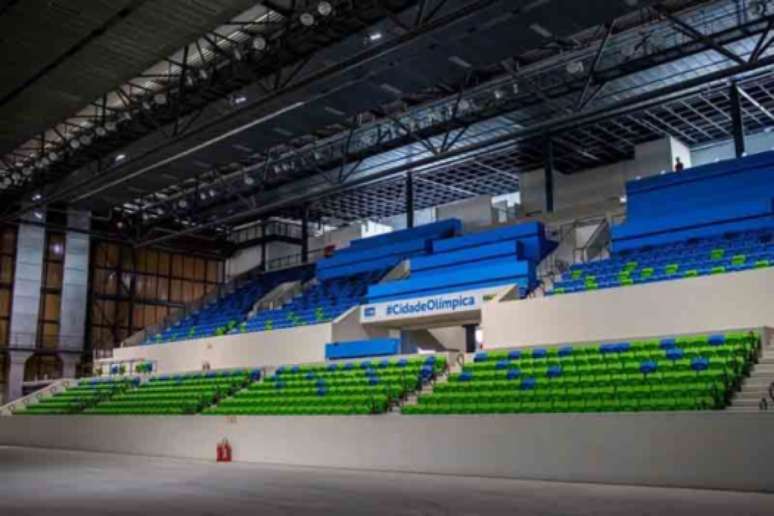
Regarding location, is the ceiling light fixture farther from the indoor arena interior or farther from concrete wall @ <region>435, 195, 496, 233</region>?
concrete wall @ <region>435, 195, 496, 233</region>

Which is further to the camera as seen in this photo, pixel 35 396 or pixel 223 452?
pixel 35 396

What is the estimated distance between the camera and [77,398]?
906 inches

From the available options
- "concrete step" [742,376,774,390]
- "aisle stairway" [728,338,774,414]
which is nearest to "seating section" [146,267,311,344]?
"aisle stairway" [728,338,774,414]

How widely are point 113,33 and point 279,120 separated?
5298mm

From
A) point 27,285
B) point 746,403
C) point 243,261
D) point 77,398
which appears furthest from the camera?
point 243,261

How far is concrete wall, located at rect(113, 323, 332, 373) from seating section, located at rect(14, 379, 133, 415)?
73.3 inches

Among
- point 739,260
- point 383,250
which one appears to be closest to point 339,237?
point 383,250

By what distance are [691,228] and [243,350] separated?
1305 cm

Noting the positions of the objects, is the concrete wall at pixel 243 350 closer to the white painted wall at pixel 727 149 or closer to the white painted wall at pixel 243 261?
the white painted wall at pixel 243 261

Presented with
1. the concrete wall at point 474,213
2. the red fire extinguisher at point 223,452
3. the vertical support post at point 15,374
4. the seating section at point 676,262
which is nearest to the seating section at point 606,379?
the seating section at point 676,262

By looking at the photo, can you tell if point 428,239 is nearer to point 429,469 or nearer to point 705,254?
point 705,254

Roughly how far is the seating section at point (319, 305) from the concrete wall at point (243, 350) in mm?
742

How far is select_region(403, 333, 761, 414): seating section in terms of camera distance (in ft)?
32.9

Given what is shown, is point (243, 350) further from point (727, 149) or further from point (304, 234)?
point (727, 149)
